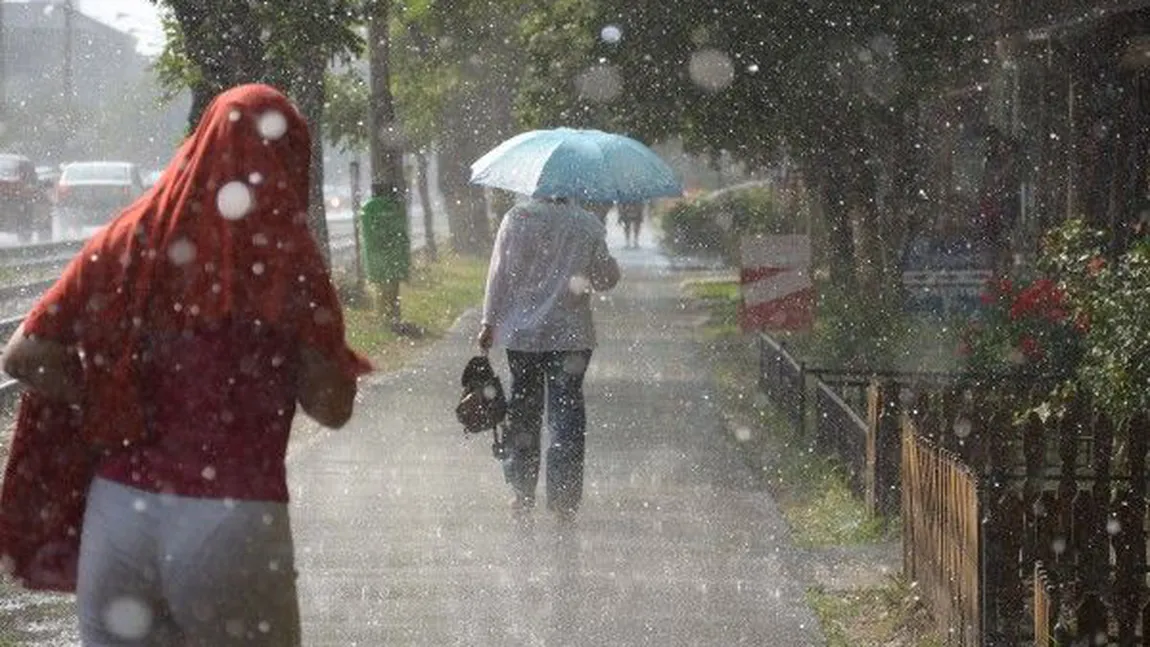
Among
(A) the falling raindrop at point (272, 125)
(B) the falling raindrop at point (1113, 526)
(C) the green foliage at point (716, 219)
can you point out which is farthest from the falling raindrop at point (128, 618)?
(C) the green foliage at point (716, 219)

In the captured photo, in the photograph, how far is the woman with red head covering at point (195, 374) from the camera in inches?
158

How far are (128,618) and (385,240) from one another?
66.1 ft

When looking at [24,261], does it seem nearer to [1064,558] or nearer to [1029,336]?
[1029,336]

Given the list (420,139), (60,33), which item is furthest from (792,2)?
(60,33)

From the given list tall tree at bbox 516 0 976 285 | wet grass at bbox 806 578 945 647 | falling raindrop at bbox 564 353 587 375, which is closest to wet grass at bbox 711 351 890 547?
falling raindrop at bbox 564 353 587 375

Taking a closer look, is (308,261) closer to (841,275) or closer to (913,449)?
(913,449)

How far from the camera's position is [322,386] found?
13.8 feet

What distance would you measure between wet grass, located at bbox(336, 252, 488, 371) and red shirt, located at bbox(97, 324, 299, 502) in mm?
11739

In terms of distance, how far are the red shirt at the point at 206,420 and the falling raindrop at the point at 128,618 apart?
0.68ft

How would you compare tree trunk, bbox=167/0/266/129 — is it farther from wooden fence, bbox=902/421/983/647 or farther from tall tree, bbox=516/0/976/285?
wooden fence, bbox=902/421/983/647

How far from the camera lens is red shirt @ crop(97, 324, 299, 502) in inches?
158

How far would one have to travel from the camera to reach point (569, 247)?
10.6 m

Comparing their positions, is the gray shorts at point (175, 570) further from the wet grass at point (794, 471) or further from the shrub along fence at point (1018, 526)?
the wet grass at point (794, 471)

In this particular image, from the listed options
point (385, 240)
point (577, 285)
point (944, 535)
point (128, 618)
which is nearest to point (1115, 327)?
point (577, 285)
